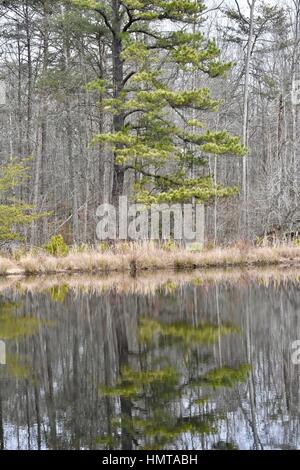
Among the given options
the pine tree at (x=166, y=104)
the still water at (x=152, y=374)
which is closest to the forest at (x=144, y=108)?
the pine tree at (x=166, y=104)

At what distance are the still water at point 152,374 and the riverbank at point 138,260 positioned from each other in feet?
21.8

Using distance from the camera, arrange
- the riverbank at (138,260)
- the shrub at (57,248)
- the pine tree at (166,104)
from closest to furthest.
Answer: the pine tree at (166,104)
the riverbank at (138,260)
the shrub at (57,248)

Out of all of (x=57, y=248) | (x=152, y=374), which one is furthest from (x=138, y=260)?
(x=152, y=374)

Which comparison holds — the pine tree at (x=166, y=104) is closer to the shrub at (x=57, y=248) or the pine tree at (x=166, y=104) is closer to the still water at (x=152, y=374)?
the shrub at (x=57, y=248)

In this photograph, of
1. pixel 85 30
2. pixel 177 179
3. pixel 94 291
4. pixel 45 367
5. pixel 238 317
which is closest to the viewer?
pixel 45 367

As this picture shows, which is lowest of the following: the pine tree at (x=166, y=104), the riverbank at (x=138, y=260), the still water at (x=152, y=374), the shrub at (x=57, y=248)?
the still water at (x=152, y=374)

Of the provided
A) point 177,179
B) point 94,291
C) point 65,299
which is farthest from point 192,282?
point 177,179

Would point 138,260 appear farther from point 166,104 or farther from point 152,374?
point 152,374

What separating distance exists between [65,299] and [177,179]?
763 cm

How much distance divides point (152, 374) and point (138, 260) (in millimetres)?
11662

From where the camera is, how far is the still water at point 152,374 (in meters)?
3.93

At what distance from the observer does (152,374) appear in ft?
18.0

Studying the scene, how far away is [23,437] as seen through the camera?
158 inches
